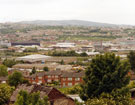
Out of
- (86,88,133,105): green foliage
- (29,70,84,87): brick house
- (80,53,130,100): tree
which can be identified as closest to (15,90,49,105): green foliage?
(86,88,133,105): green foliage

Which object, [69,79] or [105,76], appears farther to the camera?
[69,79]

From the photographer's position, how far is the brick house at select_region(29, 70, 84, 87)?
36281mm

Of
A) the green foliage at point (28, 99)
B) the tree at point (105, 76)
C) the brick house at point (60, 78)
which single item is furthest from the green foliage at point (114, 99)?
the brick house at point (60, 78)

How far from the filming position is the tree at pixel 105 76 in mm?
17297

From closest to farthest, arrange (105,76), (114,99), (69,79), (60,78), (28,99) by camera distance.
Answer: (28,99) < (114,99) < (105,76) < (69,79) < (60,78)

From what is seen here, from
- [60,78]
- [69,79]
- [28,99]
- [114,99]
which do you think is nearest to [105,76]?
[114,99]

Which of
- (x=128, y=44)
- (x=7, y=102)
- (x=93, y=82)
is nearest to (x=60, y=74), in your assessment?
(x=7, y=102)

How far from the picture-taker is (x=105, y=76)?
17062 millimetres

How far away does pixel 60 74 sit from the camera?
3862cm

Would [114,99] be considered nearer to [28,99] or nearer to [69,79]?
[28,99]

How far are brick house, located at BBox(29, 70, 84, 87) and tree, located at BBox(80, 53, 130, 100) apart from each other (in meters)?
17.8

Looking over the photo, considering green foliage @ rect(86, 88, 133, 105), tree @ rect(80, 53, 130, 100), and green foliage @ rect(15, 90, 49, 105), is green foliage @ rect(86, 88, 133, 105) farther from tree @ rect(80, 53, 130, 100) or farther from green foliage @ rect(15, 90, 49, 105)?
green foliage @ rect(15, 90, 49, 105)

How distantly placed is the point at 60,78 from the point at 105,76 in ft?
69.3

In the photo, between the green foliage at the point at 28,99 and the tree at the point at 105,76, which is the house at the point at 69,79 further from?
the green foliage at the point at 28,99
